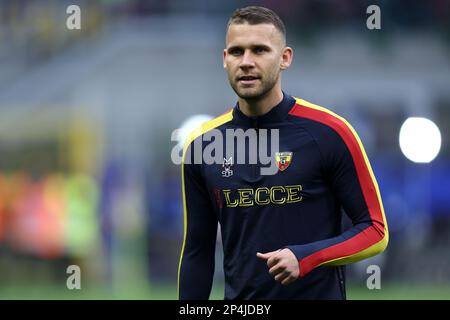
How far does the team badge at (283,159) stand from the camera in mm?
4363

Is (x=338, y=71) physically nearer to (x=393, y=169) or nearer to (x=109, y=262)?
(x=393, y=169)

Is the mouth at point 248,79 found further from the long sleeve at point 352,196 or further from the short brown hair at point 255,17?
the long sleeve at point 352,196

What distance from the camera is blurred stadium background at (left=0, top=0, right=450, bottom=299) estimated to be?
51.4ft

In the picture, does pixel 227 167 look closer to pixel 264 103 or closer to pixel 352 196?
pixel 264 103

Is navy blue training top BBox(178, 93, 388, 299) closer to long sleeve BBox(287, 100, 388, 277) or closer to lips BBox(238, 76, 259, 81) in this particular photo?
long sleeve BBox(287, 100, 388, 277)

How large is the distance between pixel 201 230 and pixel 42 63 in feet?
49.9

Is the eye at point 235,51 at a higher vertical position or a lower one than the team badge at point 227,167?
higher

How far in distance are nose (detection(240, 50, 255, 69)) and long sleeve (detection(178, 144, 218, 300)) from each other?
0.52 metres

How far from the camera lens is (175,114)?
1814 centimetres

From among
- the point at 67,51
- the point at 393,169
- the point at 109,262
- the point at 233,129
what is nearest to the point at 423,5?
the point at 393,169

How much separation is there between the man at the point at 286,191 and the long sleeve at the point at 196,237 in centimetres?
10

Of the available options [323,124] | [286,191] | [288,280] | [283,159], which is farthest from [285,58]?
[288,280]

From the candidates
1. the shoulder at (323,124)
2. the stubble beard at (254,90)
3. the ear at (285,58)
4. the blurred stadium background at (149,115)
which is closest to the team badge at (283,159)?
the shoulder at (323,124)

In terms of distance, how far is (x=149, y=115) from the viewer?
721 inches
